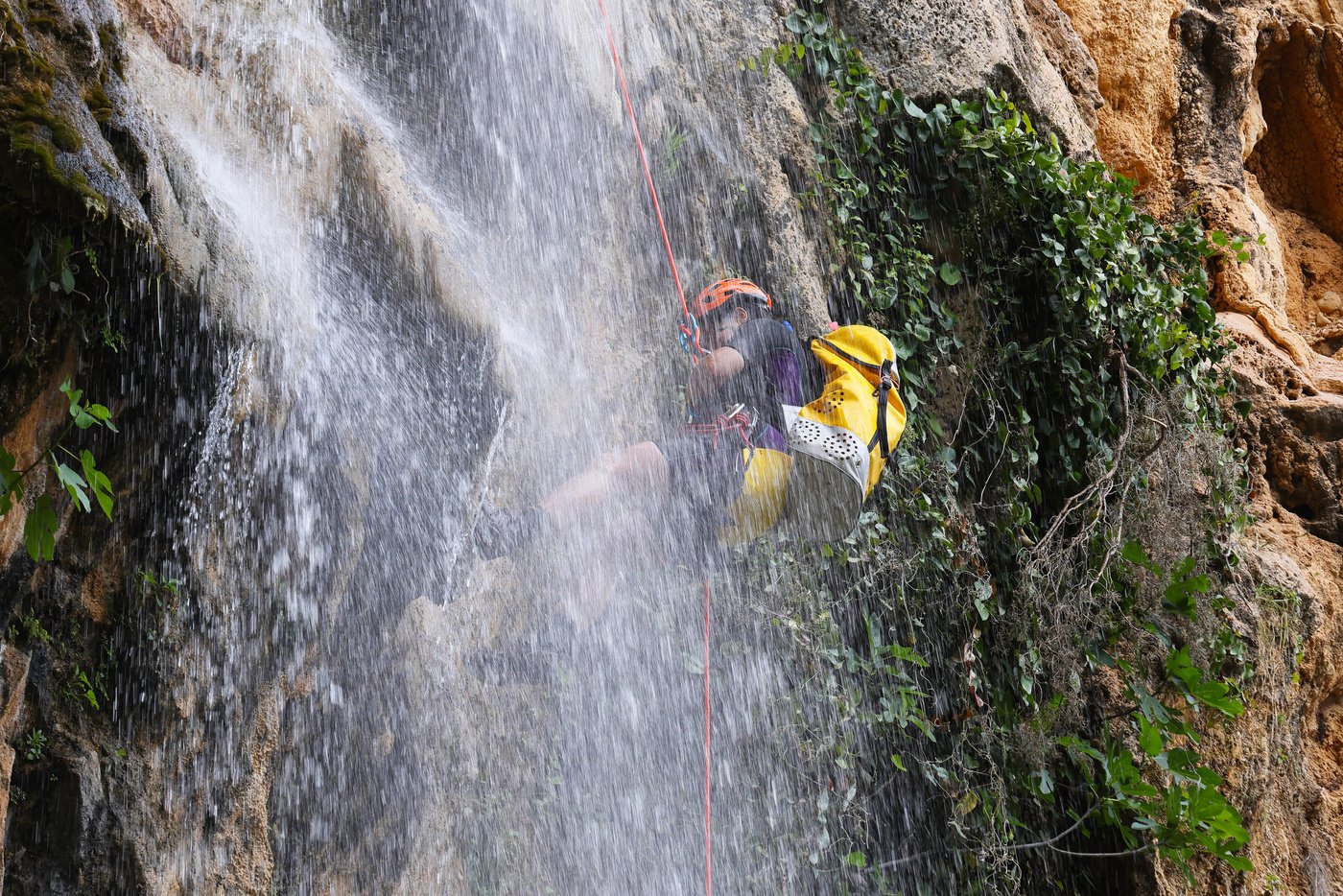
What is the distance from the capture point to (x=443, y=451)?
149 inches

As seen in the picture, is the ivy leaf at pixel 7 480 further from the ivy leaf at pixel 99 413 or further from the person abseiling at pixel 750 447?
the person abseiling at pixel 750 447

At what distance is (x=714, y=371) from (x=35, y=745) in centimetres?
231

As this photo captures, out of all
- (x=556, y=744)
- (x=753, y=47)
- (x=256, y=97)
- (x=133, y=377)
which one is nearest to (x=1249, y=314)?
(x=753, y=47)

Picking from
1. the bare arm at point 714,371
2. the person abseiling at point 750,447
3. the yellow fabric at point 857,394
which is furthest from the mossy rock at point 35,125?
the yellow fabric at point 857,394

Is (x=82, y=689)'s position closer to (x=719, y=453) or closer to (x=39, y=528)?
(x=39, y=528)

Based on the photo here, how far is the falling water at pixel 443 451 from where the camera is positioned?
3.04 metres

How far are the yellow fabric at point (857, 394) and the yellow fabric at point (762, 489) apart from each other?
0.67 feet

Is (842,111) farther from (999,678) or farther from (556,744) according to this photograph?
(556,744)

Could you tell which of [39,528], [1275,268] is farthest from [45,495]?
[1275,268]

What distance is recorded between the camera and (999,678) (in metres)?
5.01

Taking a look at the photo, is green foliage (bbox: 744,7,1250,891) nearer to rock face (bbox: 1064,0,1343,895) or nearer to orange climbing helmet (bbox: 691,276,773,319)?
rock face (bbox: 1064,0,1343,895)

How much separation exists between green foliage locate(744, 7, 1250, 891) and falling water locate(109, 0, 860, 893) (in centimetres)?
67

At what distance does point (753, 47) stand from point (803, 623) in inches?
109

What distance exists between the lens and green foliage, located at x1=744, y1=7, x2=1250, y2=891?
4.81m
